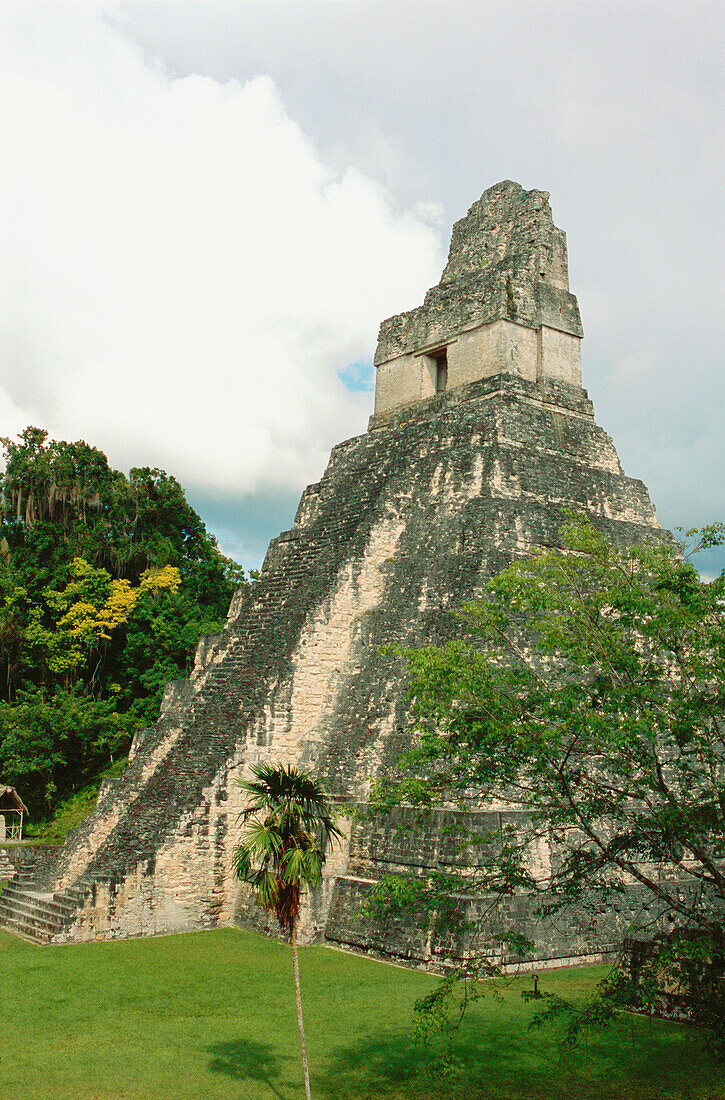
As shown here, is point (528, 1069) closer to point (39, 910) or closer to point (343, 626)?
point (343, 626)

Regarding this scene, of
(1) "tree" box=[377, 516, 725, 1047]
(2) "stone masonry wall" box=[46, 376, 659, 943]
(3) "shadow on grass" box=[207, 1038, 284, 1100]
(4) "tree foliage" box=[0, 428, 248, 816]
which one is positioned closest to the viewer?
(1) "tree" box=[377, 516, 725, 1047]

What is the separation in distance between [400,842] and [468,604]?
5.19 metres

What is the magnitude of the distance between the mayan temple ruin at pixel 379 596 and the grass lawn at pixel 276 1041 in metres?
1.11

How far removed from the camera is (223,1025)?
8328 mm

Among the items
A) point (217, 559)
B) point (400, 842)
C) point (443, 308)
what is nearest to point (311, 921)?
point (400, 842)

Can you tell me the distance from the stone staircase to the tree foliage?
31.6 ft

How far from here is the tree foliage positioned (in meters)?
24.9

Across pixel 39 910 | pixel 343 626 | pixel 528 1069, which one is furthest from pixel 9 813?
pixel 528 1069

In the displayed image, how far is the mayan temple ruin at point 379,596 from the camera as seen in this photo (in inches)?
464

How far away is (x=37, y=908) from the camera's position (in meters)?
12.8

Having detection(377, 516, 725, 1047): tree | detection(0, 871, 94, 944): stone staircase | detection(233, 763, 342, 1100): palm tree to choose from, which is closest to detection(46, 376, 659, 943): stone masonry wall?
detection(0, 871, 94, 944): stone staircase

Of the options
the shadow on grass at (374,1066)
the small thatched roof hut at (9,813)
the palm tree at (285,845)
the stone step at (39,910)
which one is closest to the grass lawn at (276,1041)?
the shadow on grass at (374,1066)

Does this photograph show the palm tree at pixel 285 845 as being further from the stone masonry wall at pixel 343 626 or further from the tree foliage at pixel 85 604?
the tree foliage at pixel 85 604

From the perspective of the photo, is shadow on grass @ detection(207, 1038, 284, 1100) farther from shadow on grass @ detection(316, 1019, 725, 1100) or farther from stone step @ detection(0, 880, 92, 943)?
stone step @ detection(0, 880, 92, 943)
